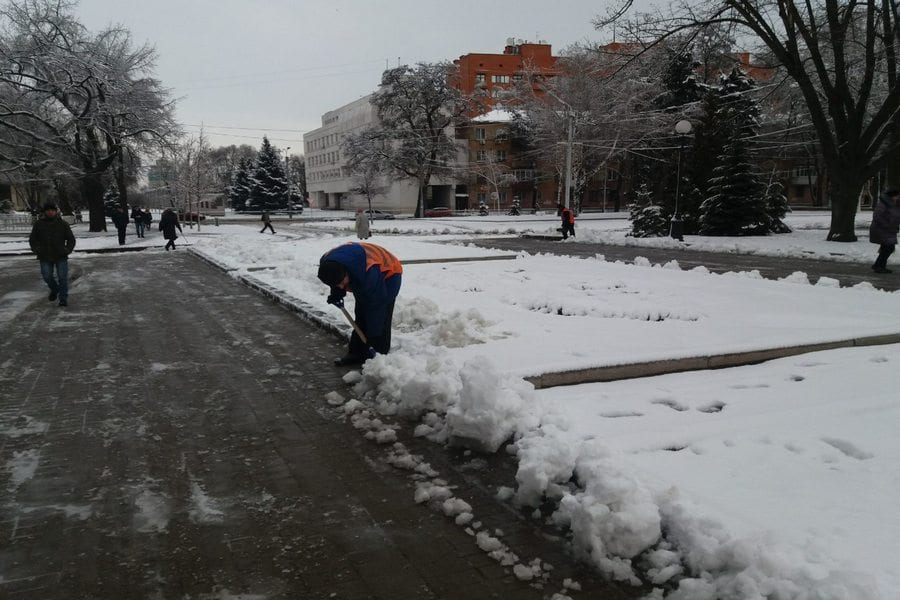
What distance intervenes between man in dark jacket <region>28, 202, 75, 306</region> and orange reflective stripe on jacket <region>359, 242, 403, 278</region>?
7.59 m

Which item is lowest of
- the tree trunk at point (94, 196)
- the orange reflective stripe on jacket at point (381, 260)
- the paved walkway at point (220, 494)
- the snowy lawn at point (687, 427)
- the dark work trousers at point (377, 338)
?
the paved walkway at point (220, 494)

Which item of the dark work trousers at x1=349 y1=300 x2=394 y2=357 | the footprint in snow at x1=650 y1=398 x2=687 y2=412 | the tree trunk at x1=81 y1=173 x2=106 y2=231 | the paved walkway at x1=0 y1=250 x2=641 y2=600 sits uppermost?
the tree trunk at x1=81 y1=173 x2=106 y2=231

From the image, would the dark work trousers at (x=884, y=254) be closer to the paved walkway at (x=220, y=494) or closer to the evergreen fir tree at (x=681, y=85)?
the paved walkway at (x=220, y=494)

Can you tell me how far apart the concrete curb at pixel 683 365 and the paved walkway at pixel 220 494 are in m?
1.64

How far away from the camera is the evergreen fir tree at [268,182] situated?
8350 cm

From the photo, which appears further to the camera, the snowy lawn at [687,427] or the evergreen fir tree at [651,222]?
the evergreen fir tree at [651,222]

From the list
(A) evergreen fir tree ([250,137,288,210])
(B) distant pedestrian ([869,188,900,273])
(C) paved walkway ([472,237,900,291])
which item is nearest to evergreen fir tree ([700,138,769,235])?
(C) paved walkway ([472,237,900,291])

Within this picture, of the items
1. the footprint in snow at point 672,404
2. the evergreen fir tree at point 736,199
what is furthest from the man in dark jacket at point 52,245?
the evergreen fir tree at point 736,199

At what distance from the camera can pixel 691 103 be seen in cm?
4441

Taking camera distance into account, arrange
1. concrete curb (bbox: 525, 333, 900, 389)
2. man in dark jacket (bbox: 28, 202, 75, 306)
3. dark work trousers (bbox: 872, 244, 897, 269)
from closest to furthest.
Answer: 1. concrete curb (bbox: 525, 333, 900, 389)
2. man in dark jacket (bbox: 28, 202, 75, 306)
3. dark work trousers (bbox: 872, 244, 897, 269)

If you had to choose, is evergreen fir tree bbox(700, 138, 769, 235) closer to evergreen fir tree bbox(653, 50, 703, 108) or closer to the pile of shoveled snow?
evergreen fir tree bbox(653, 50, 703, 108)

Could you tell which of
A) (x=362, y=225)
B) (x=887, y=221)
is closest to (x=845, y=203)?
(x=887, y=221)

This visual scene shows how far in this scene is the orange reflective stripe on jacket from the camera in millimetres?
6195

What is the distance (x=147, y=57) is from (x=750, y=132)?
110 feet
